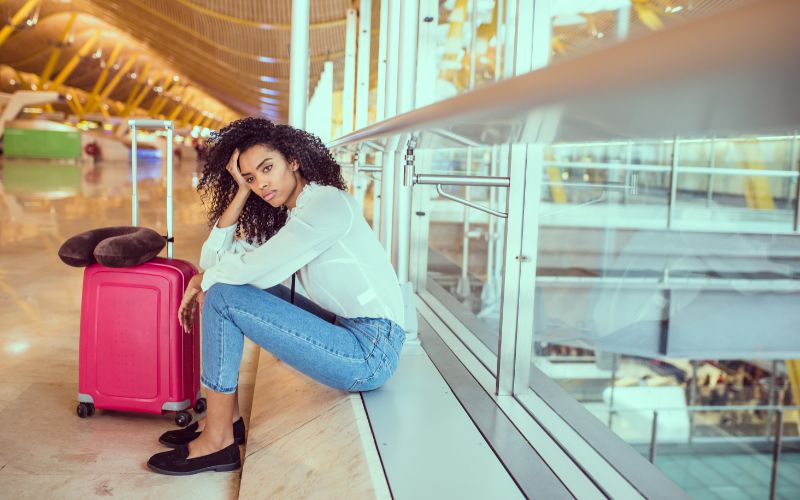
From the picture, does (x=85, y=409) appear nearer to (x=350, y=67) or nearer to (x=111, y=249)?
(x=111, y=249)

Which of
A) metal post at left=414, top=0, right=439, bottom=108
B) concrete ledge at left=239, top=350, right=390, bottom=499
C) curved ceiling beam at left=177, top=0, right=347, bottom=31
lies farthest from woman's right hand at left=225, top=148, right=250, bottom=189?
curved ceiling beam at left=177, top=0, right=347, bottom=31

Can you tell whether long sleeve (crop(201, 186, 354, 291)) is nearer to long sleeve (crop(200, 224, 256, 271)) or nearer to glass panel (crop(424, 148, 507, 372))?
long sleeve (crop(200, 224, 256, 271))

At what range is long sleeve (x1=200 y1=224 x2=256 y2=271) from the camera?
2.65 metres

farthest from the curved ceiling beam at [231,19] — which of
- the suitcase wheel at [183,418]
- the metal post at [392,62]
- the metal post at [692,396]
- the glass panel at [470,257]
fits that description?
the suitcase wheel at [183,418]

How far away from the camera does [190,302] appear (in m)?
2.54

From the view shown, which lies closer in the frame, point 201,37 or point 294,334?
point 294,334

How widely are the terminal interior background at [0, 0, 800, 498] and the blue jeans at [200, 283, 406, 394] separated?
343 mm

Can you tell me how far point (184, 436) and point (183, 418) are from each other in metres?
0.15

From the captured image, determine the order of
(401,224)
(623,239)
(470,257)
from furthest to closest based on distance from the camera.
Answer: (623,239) < (470,257) < (401,224)

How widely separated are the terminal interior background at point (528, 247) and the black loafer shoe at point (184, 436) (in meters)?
0.12

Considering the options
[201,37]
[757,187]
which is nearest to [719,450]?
[757,187]

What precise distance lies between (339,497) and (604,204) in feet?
48.2

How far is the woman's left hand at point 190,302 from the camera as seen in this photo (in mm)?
2514

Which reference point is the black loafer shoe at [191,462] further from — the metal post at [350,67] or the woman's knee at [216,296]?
the metal post at [350,67]
